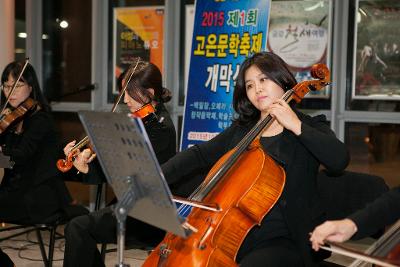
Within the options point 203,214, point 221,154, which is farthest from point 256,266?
point 221,154

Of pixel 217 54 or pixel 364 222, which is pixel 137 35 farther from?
pixel 364 222

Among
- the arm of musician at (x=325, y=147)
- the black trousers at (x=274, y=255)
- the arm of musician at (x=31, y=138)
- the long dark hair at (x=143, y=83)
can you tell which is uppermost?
the long dark hair at (x=143, y=83)

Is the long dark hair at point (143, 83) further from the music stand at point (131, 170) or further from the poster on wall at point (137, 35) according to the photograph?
the poster on wall at point (137, 35)

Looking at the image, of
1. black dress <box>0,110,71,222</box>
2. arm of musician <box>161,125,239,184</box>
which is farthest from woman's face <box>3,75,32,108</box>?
arm of musician <box>161,125,239,184</box>

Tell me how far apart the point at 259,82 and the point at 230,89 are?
137 cm

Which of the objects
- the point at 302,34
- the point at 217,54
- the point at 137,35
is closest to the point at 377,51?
the point at 302,34

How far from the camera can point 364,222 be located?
164 cm

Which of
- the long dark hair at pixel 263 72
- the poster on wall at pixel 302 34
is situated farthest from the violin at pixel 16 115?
the poster on wall at pixel 302 34

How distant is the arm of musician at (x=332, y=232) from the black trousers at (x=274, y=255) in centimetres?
36

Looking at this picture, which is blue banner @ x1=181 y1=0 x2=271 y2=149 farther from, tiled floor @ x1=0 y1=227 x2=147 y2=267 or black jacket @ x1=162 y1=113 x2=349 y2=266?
black jacket @ x1=162 y1=113 x2=349 y2=266

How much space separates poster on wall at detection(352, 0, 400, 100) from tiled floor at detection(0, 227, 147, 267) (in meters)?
1.98

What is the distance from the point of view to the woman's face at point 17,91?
131 inches

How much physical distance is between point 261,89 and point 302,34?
2341mm

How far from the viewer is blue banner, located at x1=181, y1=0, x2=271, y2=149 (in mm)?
3482
